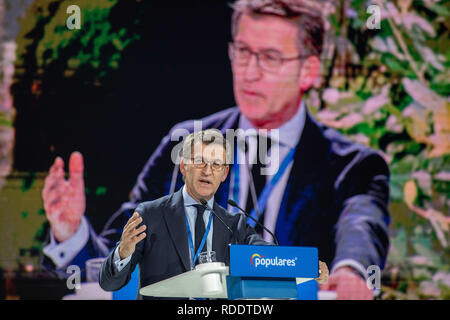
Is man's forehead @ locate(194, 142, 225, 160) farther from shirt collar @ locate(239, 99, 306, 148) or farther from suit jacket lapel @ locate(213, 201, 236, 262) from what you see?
shirt collar @ locate(239, 99, 306, 148)

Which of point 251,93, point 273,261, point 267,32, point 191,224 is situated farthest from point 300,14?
point 273,261

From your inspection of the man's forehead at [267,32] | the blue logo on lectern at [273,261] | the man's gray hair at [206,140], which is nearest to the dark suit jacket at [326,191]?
the man's forehead at [267,32]

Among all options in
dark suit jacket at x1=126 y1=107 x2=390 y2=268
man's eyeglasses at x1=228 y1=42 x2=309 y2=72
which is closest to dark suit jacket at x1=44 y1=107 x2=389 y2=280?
dark suit jacket at x1=126 y1=107 x2=390 y2=268

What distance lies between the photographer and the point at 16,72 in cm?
543

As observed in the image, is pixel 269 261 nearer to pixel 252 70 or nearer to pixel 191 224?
pixel 191 224

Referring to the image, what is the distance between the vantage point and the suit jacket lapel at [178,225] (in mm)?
3855

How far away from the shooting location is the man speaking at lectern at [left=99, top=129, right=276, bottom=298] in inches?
150

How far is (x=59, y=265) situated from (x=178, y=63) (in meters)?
1.91

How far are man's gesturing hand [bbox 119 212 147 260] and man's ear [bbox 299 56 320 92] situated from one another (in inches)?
109

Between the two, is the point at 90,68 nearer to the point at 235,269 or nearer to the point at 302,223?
the point at 302,223

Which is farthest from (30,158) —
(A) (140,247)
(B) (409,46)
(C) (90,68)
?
(B) (409,46)

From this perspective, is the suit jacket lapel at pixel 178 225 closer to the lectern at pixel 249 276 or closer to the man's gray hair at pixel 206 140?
the man's gray hair at pixel 206 140

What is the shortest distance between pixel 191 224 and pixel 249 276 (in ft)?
3.01

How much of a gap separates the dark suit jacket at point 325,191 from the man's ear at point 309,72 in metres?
0.28
